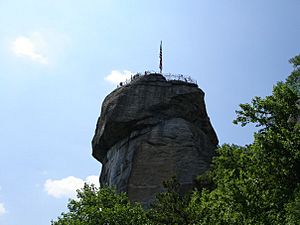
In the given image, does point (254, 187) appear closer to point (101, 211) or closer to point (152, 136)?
point (101, 211)

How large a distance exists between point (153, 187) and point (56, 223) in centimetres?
1422

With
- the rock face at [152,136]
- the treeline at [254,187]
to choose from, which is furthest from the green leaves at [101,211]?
the rock face at [152,136]

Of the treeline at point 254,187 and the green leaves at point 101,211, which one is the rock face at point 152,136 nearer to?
the green leaves at point 101,211

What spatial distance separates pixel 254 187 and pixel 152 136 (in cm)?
2395

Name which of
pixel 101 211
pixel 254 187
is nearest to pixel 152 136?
pixel 101 211

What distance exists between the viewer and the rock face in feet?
126

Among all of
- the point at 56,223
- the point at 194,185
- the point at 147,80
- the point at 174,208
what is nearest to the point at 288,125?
the point at 174,208

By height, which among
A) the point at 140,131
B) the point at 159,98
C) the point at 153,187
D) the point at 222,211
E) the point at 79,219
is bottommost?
the point at 222,211

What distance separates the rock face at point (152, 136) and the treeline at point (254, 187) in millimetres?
13867

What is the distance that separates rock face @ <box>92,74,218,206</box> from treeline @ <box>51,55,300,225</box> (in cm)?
1387

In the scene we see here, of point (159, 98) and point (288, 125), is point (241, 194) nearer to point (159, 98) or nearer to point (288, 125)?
point (288, 125)

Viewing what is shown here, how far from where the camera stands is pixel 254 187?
1780 centimetres

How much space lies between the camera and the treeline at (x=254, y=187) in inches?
667

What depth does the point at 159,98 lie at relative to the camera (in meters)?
43.8
